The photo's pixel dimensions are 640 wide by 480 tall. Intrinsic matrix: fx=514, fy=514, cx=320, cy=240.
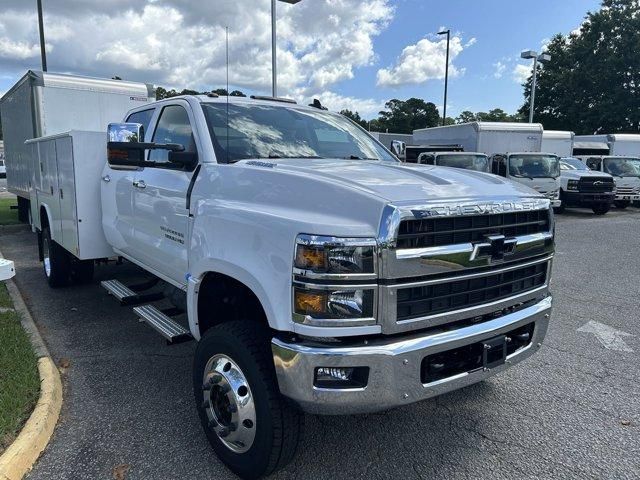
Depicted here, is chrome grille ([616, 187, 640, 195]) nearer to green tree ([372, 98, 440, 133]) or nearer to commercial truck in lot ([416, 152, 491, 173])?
commercial truck in lot ([416, 152, 491, 173])

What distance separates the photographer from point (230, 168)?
3.17m

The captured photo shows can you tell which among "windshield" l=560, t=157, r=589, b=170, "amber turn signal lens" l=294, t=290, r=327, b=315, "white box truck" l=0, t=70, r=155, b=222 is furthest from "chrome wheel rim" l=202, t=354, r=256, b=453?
"windshield" l=560, t=157, r=589, b=170

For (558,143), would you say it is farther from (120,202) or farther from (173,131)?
(173,131)

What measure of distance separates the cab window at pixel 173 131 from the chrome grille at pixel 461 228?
1847 millimetres

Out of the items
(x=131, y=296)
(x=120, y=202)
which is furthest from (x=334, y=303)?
(x=120, y=202)

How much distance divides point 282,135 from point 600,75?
1707 inches

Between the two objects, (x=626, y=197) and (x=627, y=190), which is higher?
(x=627, y=190)

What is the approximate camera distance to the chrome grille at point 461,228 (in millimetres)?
2424

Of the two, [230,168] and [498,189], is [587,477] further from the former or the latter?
[230,168]

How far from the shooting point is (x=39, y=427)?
3.17 meters

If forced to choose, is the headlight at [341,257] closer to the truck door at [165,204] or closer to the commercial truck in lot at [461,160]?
the truck door at [165,204]

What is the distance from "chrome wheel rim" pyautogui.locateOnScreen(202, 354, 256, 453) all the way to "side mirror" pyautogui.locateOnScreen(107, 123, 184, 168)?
4.77ft

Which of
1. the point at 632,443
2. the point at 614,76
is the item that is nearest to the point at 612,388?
the point at 632,443

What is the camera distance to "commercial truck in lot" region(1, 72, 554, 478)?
2.35 m
